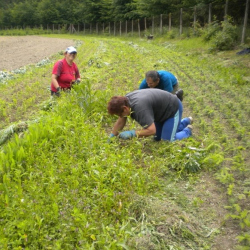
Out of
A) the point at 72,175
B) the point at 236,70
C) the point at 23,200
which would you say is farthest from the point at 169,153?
the point at 236,70

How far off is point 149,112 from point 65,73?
2769 millimetres

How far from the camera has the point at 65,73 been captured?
611 cm

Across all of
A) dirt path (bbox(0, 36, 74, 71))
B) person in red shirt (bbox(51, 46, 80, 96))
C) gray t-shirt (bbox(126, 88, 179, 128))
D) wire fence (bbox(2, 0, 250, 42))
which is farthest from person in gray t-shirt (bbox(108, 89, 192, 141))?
wire fence (bbox(2, 0, 250, 42))

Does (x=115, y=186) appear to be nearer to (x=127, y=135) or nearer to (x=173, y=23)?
(x=127, y=135)

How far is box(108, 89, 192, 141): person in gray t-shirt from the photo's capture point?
3982mm

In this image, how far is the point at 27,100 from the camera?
291 inches

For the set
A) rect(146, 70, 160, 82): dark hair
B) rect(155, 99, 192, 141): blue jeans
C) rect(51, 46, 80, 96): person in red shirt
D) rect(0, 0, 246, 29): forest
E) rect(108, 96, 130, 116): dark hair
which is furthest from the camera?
Answer: rect(0, 0, 246, 29): forest

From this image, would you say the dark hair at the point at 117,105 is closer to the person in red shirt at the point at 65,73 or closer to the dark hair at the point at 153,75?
the dark hair at the point at 153,75

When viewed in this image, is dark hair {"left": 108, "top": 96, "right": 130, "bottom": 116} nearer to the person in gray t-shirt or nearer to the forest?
the person in gray t-shirt

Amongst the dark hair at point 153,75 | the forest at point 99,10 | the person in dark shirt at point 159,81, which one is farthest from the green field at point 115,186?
the forest at point 99,10

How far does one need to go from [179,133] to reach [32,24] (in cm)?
6531

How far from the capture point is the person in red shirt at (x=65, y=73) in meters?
5.91

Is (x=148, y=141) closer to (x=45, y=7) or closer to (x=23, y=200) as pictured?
(x=23, y=200)

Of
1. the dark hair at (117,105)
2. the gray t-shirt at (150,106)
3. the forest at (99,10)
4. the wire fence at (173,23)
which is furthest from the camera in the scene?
the forest at (99,10)
